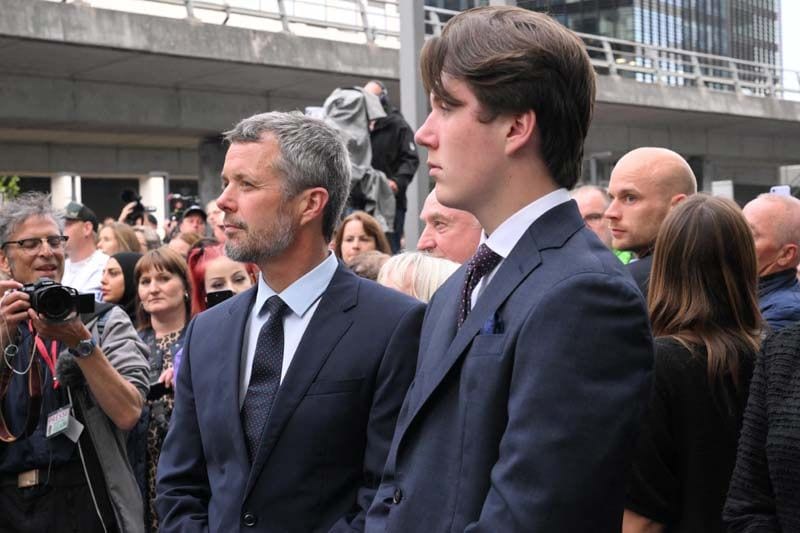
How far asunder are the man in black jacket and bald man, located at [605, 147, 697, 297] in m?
4.49

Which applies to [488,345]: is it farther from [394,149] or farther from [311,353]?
[394,149]

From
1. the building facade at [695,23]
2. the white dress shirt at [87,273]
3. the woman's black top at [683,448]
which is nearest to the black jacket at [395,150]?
the building facade at [695,23]

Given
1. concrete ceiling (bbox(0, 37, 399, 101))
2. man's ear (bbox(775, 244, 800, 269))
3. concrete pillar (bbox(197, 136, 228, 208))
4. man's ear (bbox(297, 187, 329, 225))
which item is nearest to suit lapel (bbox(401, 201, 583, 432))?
man's ear (bbox(297, 187, 329, 225))

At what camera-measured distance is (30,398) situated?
4.99 m

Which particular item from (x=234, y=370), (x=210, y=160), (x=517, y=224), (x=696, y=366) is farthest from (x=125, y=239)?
(x=210, y=160)

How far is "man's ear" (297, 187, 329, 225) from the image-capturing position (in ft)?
11.8

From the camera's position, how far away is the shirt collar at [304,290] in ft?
11.6

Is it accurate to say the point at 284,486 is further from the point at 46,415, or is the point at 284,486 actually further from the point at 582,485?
the point at 46,415

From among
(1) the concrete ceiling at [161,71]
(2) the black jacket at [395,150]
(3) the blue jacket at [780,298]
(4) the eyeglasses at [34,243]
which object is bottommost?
(3) the blue jacket at [780,298]

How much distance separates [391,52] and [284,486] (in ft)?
64.7

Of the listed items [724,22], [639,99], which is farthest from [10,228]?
[639,99]

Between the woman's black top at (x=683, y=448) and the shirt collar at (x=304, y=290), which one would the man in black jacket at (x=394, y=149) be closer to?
the shirt collar at (x=304, y=290)

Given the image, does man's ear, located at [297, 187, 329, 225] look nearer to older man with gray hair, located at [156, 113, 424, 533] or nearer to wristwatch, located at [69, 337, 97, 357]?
older man with gray hair, located at [156, 113, 424, 533]

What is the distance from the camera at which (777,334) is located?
10.0 feet
